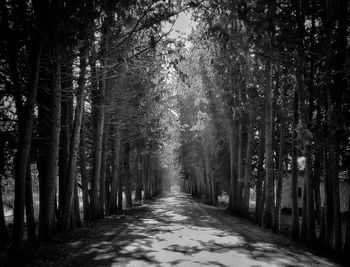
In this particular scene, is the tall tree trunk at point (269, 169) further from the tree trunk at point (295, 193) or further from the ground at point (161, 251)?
the ground at point (161, 251)

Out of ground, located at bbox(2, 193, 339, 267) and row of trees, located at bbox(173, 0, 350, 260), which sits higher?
row of trees, located at bbox(173, 0, 350, 260)

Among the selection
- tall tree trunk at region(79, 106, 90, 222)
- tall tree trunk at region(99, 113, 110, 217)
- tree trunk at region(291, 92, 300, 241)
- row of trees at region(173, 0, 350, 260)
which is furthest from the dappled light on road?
tall tree trunk at region(99, 113, 110, 217)

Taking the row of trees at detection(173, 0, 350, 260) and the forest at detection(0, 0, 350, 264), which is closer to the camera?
the forest at detection(0, 0, 350, 264)

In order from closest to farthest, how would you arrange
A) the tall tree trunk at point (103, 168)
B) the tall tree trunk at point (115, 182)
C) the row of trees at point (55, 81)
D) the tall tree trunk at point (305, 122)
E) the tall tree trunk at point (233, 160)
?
the row of trees at point (55, 81) → the tall tree trunk at point (305, 122) → the tall tree trunk at point (103, 168) → the tall tree trunk at point (115, 182) → the tall tree trunk at point (233, 160)

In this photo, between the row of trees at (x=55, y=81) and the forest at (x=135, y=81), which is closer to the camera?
the row of trees at (x=55, y=81)

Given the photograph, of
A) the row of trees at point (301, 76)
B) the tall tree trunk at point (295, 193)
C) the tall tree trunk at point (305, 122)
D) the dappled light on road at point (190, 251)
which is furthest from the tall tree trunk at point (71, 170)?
the tall tree trunk at point (295, 193)

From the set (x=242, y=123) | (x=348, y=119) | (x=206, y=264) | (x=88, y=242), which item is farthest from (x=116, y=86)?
(x=206, y=264)

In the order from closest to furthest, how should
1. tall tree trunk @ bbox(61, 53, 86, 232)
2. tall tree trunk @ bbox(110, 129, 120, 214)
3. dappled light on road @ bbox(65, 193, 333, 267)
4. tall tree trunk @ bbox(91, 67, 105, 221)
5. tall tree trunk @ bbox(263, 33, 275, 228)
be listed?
1. dappled light on road @ bbox(65, 193, 333, 267)
2. tall tree trunk @ bbox(61, 53, 86, 232)
3. tall tree trunk @ bbox(263, 33, 275, 228)
4. tall tree trunk @ bbox(91, 67, 105, 221)
5. tall tree trunk @ bbox(110, 129, 120, 214)

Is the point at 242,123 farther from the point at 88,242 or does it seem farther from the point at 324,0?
the point at 88,242

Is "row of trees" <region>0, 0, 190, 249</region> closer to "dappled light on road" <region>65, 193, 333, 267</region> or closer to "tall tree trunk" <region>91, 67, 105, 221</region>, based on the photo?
"tall tree trunk" <region>91, 67, 105, 221</region>

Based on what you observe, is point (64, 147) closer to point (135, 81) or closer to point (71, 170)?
point (71, 170)

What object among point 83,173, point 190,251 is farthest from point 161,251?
point 83,173

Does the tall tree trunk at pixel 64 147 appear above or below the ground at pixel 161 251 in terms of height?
above

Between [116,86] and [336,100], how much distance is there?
494 inches
